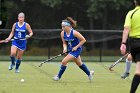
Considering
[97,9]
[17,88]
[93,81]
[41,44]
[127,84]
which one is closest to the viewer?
[17,88]

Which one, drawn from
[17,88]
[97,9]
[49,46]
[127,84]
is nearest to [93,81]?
[127,84]

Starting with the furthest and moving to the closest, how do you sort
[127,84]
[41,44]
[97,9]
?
[97,9]
[41,44]
[127,84]

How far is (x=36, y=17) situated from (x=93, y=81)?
2296 cm

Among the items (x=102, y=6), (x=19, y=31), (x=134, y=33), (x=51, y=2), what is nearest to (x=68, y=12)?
(x=51, y=2)

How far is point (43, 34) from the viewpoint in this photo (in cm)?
2544

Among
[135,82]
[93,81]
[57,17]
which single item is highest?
[135,82]

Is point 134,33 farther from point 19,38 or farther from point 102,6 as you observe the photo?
point 102,6

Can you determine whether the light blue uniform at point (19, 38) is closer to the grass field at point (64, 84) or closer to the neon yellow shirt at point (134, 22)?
the grass field at point (64, 84)

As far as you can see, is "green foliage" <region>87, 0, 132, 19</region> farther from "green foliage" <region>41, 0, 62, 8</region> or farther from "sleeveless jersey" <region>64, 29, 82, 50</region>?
"sleeveless jersey" <region>64, 29, 82, 50</region>

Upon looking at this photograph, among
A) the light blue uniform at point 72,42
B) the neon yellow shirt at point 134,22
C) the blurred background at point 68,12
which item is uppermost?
the neon yellow shirt at point 134,22

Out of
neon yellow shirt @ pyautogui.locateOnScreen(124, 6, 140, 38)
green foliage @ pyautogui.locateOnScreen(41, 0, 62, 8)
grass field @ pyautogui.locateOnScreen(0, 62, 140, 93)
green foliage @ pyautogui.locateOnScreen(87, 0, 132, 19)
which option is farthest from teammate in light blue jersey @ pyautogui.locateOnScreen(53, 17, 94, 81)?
green foliage @ pyautogui.locateOnScreen(87, 0, 132, 19)

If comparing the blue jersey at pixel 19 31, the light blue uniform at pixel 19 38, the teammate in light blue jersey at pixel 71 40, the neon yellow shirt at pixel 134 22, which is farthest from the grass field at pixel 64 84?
the neon yellow shirt at pixel 134 22

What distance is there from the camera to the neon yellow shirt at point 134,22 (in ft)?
31.9

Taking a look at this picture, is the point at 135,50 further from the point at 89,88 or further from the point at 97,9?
the point at 97,9
